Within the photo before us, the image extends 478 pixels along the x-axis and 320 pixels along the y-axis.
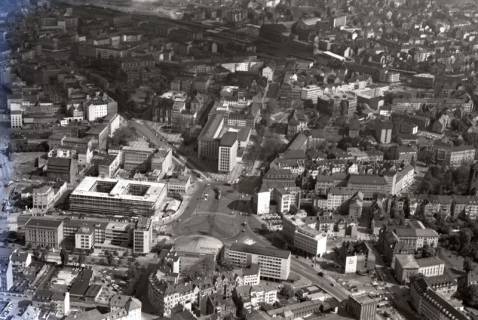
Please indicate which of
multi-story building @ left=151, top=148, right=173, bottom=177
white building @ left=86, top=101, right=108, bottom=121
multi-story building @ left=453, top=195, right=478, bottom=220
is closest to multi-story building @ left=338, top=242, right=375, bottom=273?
multi-story building @ left=453, top=195, right=478, bottom=220

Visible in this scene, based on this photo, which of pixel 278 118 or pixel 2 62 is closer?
pixel 2 62

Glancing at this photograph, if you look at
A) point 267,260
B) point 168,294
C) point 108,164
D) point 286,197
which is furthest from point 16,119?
point 168,294

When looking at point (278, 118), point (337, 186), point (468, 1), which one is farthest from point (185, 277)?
point (468, 1)

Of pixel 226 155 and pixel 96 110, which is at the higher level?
pixel 96 110

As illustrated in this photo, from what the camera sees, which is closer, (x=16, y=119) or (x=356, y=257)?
(x=356, y=257)

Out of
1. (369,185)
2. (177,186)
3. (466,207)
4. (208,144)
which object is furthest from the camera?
(208,144)

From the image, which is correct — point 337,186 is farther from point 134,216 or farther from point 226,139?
point 134,216

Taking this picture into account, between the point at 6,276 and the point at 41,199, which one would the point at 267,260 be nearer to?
the point at 6,276
